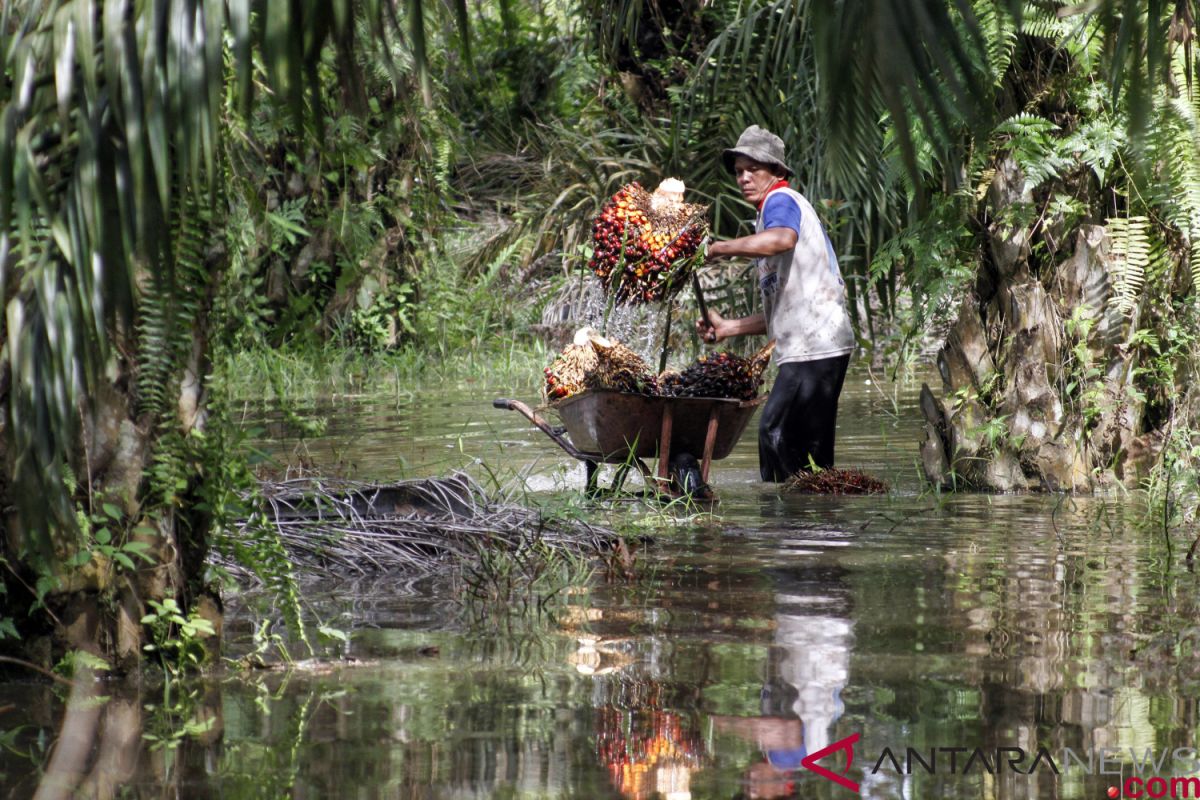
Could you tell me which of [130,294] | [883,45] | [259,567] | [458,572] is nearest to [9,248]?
[130,294]

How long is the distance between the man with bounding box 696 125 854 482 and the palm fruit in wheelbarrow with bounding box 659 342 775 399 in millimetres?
476

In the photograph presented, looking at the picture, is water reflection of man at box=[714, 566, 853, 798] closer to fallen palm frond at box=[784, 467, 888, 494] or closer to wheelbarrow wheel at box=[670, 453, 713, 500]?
wheelbarrow wheel at box=[670, 453, 713, 500]

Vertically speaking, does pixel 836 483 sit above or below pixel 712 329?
below

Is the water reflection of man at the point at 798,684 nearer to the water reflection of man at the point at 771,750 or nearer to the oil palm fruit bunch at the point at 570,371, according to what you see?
the water reflection of man at the point at 771,750

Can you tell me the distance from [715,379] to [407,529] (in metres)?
2.20

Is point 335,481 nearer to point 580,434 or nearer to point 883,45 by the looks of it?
point 580,434

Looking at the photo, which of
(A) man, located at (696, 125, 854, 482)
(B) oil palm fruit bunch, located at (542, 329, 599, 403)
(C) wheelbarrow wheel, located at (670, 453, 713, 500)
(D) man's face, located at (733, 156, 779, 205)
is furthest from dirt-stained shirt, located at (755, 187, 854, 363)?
(B) oil palm fruit bunch, located at (542, 329, 599, 403)

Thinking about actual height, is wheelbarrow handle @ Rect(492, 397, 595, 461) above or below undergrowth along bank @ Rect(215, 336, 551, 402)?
below

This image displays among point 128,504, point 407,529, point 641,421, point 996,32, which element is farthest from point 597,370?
point 996,32

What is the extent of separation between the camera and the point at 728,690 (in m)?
3.44

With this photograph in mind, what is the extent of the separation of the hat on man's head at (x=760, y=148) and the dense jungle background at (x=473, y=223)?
45 centimetres

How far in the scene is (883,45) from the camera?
5.12 feet

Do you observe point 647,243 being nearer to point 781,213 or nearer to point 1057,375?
point 781,213

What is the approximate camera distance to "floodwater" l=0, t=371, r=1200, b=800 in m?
2.79
